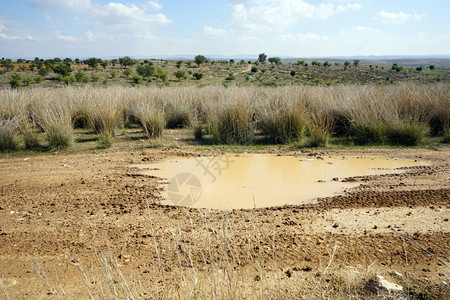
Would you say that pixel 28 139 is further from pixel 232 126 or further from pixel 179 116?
pixel 232 126

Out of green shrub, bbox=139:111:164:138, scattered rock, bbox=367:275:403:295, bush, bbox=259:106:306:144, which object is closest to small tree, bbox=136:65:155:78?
green shrub, bbox=139:111:164:138

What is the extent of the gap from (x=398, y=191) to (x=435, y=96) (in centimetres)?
787

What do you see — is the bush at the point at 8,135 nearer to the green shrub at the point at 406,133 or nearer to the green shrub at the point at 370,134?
the green shrub at the point at 370,134

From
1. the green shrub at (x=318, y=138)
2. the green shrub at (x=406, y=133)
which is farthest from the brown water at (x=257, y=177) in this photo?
the green shrub at (x=406, y=133)

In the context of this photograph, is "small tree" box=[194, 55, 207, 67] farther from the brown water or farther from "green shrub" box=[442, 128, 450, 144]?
the brown water

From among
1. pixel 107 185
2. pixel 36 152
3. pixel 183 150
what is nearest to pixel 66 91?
pixel 36 152

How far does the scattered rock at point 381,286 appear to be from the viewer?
10.1 ft

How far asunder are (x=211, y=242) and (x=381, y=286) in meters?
1.73

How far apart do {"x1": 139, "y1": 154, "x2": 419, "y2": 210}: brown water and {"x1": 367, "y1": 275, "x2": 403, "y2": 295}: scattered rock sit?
239cm

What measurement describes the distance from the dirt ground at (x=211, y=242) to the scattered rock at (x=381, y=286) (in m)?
0.06

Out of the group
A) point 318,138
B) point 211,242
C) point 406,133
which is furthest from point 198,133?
point 211,242

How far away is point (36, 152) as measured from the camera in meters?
8.98

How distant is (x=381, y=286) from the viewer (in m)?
3.10

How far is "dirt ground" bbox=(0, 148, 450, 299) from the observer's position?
10.1ft
